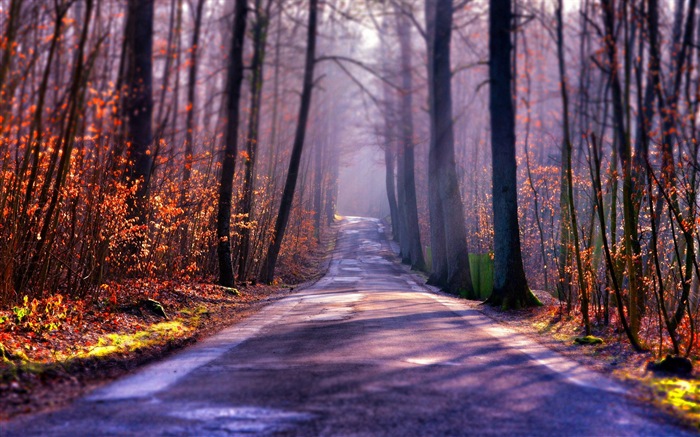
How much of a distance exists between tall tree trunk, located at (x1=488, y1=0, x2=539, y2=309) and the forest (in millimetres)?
45

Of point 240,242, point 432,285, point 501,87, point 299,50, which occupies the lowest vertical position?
point 432,285

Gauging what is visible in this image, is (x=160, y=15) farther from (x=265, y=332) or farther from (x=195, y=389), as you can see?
(x=195, y=389)

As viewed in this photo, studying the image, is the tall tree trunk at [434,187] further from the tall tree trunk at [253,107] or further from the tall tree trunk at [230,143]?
the tall tree trunk at [230,143]

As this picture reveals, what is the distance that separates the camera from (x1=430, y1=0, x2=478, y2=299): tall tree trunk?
71.7ft

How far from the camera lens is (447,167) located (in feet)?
74.3

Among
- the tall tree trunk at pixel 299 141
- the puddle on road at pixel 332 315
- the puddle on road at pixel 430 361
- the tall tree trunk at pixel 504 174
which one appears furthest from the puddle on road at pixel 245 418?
the tall tree trunk at pixel 299 141

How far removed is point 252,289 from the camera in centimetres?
2047

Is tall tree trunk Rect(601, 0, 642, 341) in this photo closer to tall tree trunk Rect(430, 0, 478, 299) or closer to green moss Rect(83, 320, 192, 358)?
green moss Rect(83, 320, 192, 358)

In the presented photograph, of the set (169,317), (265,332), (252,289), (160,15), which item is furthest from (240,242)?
(265,332)

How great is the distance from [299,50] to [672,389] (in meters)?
19.1

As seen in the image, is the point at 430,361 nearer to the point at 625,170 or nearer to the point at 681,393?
the point at 681,393

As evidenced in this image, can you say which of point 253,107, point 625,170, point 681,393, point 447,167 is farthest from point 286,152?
point 681,393

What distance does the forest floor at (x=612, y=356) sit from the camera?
5617 millimetres

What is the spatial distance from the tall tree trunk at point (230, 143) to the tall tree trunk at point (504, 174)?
261 inches
